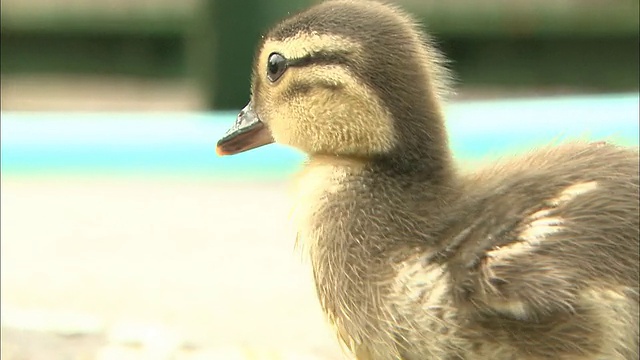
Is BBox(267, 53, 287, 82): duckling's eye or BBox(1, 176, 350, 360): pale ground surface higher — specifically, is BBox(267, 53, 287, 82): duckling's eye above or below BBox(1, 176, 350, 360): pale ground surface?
above

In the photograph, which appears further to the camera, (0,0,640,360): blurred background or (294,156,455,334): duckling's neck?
(0,0,640,360): blurred background

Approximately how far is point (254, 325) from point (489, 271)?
932 millimetres

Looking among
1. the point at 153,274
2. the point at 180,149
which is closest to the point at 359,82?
the point at 153,274

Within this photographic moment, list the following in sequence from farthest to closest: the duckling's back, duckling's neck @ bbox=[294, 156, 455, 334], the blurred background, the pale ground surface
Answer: the blurred background < the pale ground surface < duckling's neck @ bbox=[294, 156, 455, 334] < the duckling's back

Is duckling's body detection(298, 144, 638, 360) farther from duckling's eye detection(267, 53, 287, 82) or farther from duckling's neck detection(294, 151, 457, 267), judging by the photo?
duckling's eye detection(267, 53, 287, 82)

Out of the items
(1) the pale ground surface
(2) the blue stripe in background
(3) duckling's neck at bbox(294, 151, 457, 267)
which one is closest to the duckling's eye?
(3) duckling's neck at bbox(294, 151, 457, 267)

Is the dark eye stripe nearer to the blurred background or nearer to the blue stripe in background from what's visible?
the blurred background

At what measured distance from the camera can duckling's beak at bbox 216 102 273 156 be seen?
4.77 feet

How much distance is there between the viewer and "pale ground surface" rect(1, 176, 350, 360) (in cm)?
191

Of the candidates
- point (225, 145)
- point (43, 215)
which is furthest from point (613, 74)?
point (225, 145)

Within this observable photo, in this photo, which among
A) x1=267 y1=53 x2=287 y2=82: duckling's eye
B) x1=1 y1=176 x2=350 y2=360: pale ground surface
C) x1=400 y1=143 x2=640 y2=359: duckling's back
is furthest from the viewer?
x1=1 y1=176 x2=350 y2=360: pale ground surface

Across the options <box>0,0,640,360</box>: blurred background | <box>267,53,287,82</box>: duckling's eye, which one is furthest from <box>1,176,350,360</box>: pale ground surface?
<box>267,53,287,82</box>: duckling's eye

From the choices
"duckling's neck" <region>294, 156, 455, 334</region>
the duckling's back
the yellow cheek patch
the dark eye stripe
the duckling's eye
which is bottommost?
the duckling's back

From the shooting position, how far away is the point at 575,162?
4.14ft
